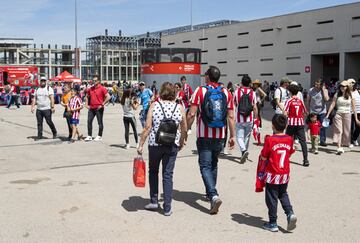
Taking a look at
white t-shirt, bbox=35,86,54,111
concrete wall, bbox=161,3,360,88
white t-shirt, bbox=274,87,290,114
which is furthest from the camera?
concrete wall, bbox=161,3,360,88

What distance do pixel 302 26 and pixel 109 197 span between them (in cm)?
3364

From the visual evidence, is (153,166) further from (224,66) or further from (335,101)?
(224,66)

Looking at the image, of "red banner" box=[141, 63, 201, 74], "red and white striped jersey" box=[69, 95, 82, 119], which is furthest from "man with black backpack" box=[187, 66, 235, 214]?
"red banner" box=[141, 63, 201, 74]

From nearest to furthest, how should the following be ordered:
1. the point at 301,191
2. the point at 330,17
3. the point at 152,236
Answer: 1. the point at 152,236
2. the point at 301,191
3. the point at 330,17

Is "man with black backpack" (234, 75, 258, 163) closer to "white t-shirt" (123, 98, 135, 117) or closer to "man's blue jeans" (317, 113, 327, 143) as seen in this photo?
"white t-shirt" (123, 98, 135, 117)

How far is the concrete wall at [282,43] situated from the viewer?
33.9m

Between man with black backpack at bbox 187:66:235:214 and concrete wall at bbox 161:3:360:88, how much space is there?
2958cm

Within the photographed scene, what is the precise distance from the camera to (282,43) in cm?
3894

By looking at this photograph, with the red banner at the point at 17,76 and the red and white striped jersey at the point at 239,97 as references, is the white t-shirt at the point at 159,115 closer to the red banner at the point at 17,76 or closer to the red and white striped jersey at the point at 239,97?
the red and white striped jersey at the point at 239,97

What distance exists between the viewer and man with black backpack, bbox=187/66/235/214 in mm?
5770

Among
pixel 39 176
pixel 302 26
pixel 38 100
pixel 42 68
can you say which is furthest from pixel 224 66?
pixel 42 68

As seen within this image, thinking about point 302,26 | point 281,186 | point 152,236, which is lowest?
point 152,236

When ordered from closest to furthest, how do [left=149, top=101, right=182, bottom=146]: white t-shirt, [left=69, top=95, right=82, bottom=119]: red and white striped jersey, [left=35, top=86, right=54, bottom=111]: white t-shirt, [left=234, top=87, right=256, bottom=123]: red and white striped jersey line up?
1. [left=149, top=101, right=182, bottom=146]: white t-shirt
2. [left=234, top=87, right=256, bottom=123]: red and white striped jersey
3. [left=69, top=95, right=82, bottom=119]: red and white striped jersey
4. [left=35, top=86, right=54, bottom=111]: white t-shirt

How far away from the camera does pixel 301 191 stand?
694cm
